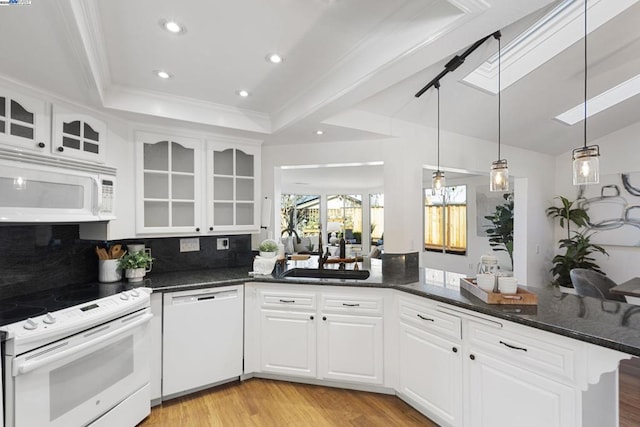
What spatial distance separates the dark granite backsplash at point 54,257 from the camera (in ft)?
6.80

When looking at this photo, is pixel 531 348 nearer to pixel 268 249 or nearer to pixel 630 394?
pixel 630 394

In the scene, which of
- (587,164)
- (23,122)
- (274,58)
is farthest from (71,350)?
(587,164)

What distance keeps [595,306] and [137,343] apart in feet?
9.31

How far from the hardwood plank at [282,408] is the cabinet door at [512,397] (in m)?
0.54

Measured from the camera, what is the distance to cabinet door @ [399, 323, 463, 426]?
191 centimetres

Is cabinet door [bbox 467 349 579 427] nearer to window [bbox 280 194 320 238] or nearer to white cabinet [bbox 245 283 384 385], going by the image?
white cabinet [bbox 245 283 384 385]

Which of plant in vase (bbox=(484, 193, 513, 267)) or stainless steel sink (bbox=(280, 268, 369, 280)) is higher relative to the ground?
plant in vase (bbox=(484, 193, 513, 267))

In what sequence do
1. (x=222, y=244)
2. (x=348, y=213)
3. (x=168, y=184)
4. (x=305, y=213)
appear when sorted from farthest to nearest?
(x=305, y=213) → (x=348, y=213) → (x=222, y=244) → (x=168, y=184)

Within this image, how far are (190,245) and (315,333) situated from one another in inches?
57.9

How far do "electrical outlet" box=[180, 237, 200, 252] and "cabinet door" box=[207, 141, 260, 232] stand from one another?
0.92 feet

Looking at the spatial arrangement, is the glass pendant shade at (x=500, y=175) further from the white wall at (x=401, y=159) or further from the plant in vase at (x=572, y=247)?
the plant in vase at (x=572, y=247)

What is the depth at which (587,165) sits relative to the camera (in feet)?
5.50

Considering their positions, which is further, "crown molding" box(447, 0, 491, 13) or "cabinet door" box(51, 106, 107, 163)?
"cabinet door" box(51, 106, 107, 163)

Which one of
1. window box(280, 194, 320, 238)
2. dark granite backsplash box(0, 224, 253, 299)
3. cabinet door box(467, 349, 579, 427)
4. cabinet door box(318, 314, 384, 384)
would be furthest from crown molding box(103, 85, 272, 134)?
window box(280, 194, 320, 238)
